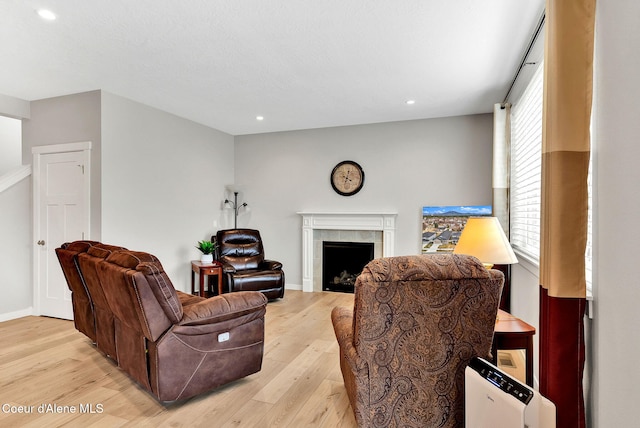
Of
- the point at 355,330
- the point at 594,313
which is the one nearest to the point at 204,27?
the point at 355,330

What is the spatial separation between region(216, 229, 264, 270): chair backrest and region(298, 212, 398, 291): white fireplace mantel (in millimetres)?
768

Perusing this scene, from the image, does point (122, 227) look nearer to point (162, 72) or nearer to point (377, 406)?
→ point (162, 72)

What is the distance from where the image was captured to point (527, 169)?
3225 mm

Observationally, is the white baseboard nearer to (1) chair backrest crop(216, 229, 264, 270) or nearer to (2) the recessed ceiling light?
(1) chair backrest crop(216, 229, 264, 270)

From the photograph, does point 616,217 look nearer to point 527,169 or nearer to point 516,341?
point 516,341

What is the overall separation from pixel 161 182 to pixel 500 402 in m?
4.60

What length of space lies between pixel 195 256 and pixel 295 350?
2.88 meters

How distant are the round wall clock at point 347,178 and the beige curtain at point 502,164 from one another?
2030 mm

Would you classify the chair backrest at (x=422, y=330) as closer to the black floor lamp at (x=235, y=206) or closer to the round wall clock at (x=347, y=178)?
the round wall clock at (x=347, y=178)

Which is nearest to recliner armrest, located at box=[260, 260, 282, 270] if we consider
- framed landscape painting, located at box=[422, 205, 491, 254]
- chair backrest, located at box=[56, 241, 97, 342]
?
framed landscape painting, located at box=[422, 205, 491, 254]

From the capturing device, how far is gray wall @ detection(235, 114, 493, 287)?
16.8ft

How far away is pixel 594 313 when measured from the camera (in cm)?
143

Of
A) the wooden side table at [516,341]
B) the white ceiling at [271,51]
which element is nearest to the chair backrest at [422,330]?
the wooden side table at [516,341]

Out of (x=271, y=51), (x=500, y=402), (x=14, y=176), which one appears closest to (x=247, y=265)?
(x=14, y=176)
